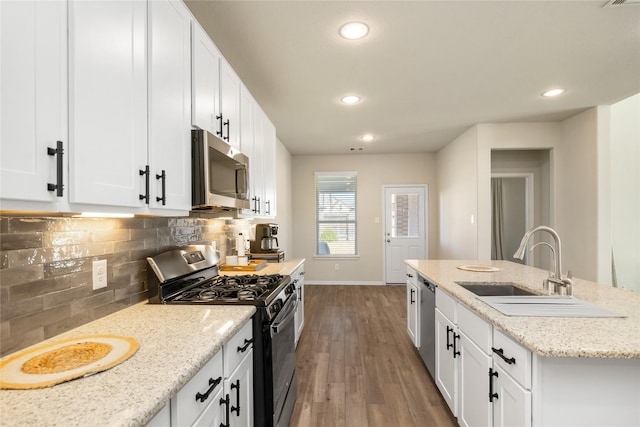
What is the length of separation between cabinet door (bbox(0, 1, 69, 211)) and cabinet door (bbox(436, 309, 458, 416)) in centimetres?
204

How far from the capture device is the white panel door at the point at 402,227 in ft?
19.8

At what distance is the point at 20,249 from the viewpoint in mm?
1024

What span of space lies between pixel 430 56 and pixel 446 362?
2260 mm

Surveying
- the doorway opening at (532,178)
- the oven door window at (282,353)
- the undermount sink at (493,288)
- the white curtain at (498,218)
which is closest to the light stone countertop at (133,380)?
the oven door window at (282,353)

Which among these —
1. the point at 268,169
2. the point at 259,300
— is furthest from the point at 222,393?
the point at 268,169

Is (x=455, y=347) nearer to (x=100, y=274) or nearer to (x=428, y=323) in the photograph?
(x=428, y=323)

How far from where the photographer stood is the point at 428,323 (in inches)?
97.6

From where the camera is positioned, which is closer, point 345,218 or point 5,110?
point 5,110

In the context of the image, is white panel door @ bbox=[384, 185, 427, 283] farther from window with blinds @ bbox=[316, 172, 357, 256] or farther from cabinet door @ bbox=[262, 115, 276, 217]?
cabinet door @ bbox=[262, 115, 276, 217]

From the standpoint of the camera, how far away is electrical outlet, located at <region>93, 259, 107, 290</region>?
133cm

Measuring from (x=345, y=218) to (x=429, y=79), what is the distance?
3597mm

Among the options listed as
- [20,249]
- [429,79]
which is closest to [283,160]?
[429,79]

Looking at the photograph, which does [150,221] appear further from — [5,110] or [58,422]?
[58,422]

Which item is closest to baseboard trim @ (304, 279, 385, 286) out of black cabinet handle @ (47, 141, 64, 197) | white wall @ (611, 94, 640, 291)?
white wall @ (611, 94, 640, 291)
